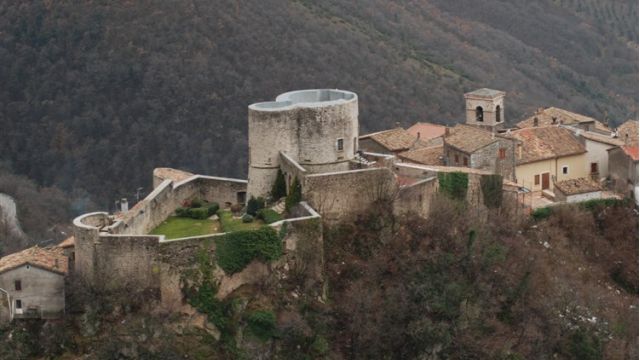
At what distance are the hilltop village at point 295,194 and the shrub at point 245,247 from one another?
0.02 meters

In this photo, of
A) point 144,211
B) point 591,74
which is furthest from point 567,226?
point 591,74

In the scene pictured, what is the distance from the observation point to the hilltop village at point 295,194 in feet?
126

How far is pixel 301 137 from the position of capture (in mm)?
42188

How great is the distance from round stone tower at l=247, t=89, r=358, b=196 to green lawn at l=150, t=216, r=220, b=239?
6.14 feet

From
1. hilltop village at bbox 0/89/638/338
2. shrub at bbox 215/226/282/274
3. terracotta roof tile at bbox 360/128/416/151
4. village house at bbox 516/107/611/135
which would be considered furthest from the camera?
village house at bbox 516/107/611/135

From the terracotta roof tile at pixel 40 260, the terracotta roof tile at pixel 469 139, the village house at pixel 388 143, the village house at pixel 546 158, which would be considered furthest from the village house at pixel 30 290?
the village house at pixel 546 158

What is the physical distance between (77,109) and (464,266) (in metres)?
46.7

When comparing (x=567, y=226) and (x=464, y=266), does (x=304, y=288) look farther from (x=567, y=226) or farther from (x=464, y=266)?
(x=567, y=226)

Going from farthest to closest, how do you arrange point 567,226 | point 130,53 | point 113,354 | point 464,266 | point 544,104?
point 544,104
point 130,53
point 567,226
point 464,266
point 113,354

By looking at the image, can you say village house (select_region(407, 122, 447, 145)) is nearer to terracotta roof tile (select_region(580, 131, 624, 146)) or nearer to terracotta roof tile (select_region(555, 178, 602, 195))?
terracotta roof tile (select_region(580, 131, 624, 146))

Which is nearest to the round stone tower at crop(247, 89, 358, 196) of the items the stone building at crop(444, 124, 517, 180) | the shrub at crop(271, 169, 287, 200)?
the shrub at crop(271, 169, 287, 200)

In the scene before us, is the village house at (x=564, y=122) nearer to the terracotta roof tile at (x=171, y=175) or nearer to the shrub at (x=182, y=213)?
the terracotta roof tile at (x=171, y=175)

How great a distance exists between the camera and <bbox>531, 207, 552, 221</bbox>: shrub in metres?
45.5

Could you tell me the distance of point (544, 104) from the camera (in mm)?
95188
